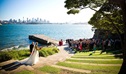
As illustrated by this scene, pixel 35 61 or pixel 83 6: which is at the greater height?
pixel 83 6

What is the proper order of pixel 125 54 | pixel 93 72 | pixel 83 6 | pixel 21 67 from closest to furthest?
pixel 125 54
pixel 93 72
pixel 21 67
pixel 83 6

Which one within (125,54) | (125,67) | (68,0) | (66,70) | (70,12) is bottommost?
(66,70)

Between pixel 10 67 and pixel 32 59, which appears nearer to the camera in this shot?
pixel 10 67

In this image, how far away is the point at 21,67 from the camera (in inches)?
501

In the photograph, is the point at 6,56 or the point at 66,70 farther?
the point at 6,56

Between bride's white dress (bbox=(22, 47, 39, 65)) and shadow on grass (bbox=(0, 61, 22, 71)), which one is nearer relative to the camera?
shadow on grass (bbox=(0, 61, 22, 71))

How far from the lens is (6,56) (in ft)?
52.5

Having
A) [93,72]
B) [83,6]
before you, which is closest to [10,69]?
[93,72]

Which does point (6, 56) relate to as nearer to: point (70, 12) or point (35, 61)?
point (35, 61)

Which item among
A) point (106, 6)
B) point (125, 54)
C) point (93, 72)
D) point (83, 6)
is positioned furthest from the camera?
point (106, 6)

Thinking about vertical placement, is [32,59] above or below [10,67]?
above

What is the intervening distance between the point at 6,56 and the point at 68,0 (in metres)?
8.85

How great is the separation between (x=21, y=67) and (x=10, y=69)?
891mm

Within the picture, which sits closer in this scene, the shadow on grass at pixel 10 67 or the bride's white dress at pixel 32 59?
the shadow on grass at pixel 10 67
